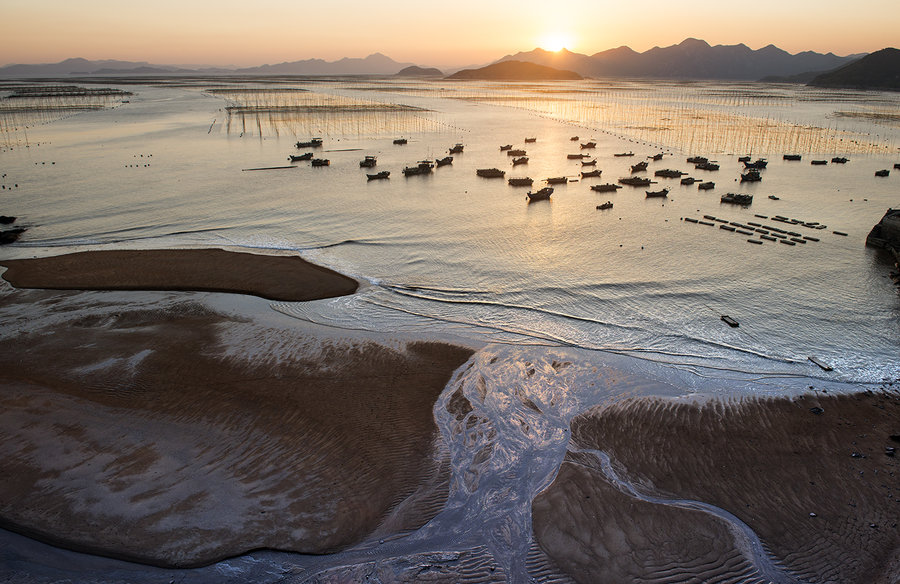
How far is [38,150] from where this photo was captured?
5894 cm

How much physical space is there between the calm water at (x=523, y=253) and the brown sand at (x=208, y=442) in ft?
3.55

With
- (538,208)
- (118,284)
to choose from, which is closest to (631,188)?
(538,208)

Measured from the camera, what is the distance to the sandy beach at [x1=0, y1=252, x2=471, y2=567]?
11867 millimetres

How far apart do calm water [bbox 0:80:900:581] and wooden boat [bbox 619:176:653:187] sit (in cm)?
151

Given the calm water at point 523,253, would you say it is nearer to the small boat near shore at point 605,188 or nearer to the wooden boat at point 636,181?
the small boat near shore at point 605,188

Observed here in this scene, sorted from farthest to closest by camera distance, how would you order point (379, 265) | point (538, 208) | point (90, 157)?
1. point (90, 157)
2. point (538, 208)
3. point (379, 265)

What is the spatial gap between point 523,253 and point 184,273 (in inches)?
726

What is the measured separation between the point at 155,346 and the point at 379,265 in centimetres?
1212

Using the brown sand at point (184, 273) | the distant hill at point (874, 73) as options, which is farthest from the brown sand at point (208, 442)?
the distant hill at point (874, 73)

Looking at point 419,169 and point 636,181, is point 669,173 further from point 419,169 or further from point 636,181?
point 419,169

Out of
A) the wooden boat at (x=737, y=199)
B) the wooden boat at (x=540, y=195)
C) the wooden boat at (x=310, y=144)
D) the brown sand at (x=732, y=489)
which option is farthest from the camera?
the wooden boat at (x=310, y=144)

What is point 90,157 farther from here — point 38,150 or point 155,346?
point 155,346

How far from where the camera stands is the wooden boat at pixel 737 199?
135ft

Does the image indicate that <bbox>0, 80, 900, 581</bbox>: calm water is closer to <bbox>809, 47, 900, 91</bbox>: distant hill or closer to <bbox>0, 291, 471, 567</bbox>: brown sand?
<bbox>0, 291, 471, 567</bbox>: brown sand
